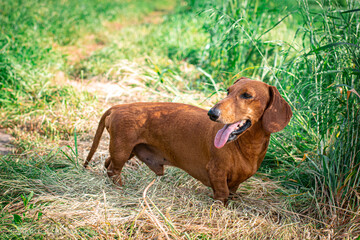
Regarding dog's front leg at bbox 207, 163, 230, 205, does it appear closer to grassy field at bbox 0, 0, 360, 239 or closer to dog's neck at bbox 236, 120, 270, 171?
grassy field at bbox 0, 0, 360, 239

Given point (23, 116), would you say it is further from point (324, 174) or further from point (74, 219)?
point (324, 174)

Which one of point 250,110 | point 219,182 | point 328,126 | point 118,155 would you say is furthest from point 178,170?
point 328,126

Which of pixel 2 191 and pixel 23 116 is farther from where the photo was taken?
pixel 23 116

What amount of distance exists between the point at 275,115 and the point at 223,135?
1.28 ft

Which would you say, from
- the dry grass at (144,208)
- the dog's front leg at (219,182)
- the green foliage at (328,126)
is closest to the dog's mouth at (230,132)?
the dog's front leg at (219,182)

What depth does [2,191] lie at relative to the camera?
9.53ft

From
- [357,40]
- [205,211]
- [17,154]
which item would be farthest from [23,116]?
[357,40]

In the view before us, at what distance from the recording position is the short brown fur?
2512 mm

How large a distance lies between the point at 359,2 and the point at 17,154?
10.5 ft

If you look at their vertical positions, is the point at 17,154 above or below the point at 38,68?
below

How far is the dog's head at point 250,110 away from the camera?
A: 246 cm

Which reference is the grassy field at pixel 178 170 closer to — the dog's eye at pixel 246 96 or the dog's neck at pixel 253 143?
the dog's neck at pixel 253 143

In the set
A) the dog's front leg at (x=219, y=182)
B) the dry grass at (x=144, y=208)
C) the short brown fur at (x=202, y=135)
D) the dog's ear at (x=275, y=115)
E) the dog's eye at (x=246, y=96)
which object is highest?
the dog's eye at (x=246, y=96)

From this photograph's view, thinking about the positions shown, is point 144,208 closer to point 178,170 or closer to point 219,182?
point 219,182
